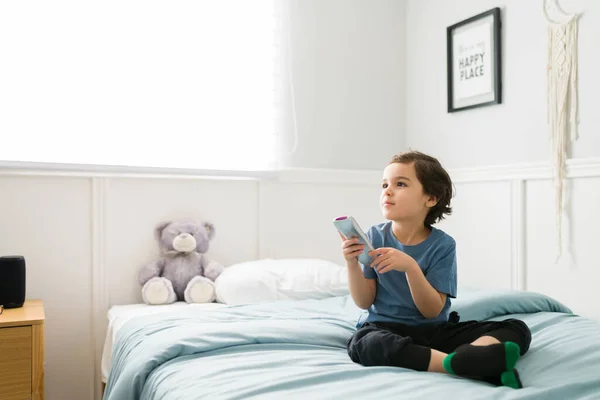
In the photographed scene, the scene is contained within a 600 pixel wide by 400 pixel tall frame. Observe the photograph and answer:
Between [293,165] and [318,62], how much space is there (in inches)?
21.7

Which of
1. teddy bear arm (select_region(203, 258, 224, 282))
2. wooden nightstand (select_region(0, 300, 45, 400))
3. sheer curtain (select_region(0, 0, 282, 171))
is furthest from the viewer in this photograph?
teddy bear arm (select_region(203, 258, 224, 282))

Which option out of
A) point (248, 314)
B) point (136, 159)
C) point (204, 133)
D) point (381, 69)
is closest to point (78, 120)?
point (136, 159)

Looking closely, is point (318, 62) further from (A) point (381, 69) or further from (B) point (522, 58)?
(B) point (522, 58)

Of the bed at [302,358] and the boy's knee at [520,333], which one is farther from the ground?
the boy's knee at [520,333]

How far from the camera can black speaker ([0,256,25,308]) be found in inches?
80.4

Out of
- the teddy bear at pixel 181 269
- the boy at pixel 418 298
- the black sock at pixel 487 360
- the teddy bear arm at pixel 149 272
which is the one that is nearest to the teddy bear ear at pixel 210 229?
the teddy bear at pixel 181 269

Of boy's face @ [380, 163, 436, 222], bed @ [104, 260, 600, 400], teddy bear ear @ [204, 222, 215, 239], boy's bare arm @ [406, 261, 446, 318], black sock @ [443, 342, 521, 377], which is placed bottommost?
bed @ [104, 260, 600, 400]

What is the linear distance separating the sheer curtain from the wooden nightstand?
74cm

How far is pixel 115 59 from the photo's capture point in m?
2.49

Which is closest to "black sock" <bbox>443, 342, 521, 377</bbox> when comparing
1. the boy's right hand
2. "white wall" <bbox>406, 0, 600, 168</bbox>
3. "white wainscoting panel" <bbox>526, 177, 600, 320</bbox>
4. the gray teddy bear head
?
the boy's right hand

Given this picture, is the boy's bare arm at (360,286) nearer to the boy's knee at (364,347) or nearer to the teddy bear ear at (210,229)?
the boy's knee at (364,347)

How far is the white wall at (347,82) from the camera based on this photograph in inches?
116

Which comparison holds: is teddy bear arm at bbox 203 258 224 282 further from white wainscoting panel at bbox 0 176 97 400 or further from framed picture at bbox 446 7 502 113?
framed picture at bbox 446 7 502 113

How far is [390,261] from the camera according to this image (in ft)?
4.51
